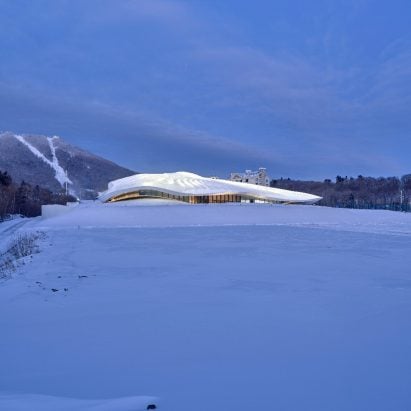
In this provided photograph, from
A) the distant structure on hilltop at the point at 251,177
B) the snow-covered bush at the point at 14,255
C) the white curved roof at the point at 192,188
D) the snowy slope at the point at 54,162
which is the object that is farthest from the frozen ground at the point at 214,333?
the snowy slope at the point at 54,162

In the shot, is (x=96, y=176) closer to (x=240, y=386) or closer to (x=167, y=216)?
(x=167, y=216)

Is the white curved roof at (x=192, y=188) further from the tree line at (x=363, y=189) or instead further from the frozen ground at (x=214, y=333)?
the tree line at (x=363, y=189)

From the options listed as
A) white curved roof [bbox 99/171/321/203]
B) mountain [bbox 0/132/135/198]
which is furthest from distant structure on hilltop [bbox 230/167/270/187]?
mountain [bbox 0/132/135/198]

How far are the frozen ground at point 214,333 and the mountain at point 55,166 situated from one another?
141m

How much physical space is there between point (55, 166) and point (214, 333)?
181320 millimetres

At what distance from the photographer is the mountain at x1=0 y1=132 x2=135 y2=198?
155875 mm

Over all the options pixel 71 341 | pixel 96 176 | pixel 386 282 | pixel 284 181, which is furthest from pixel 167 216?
pixel 96 176

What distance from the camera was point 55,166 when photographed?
173 meters

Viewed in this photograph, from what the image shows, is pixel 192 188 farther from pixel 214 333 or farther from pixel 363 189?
pixel 363 189

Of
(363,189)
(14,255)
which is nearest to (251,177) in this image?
(363,189)

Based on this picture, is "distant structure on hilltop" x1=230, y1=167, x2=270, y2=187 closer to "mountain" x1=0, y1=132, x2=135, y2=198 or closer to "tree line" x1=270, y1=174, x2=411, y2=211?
"tree line" x1=270, y1=174, x2=411, y2=211

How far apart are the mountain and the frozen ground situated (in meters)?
141

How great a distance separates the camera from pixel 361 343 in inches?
163

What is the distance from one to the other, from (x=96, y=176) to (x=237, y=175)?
95327 millimetres
